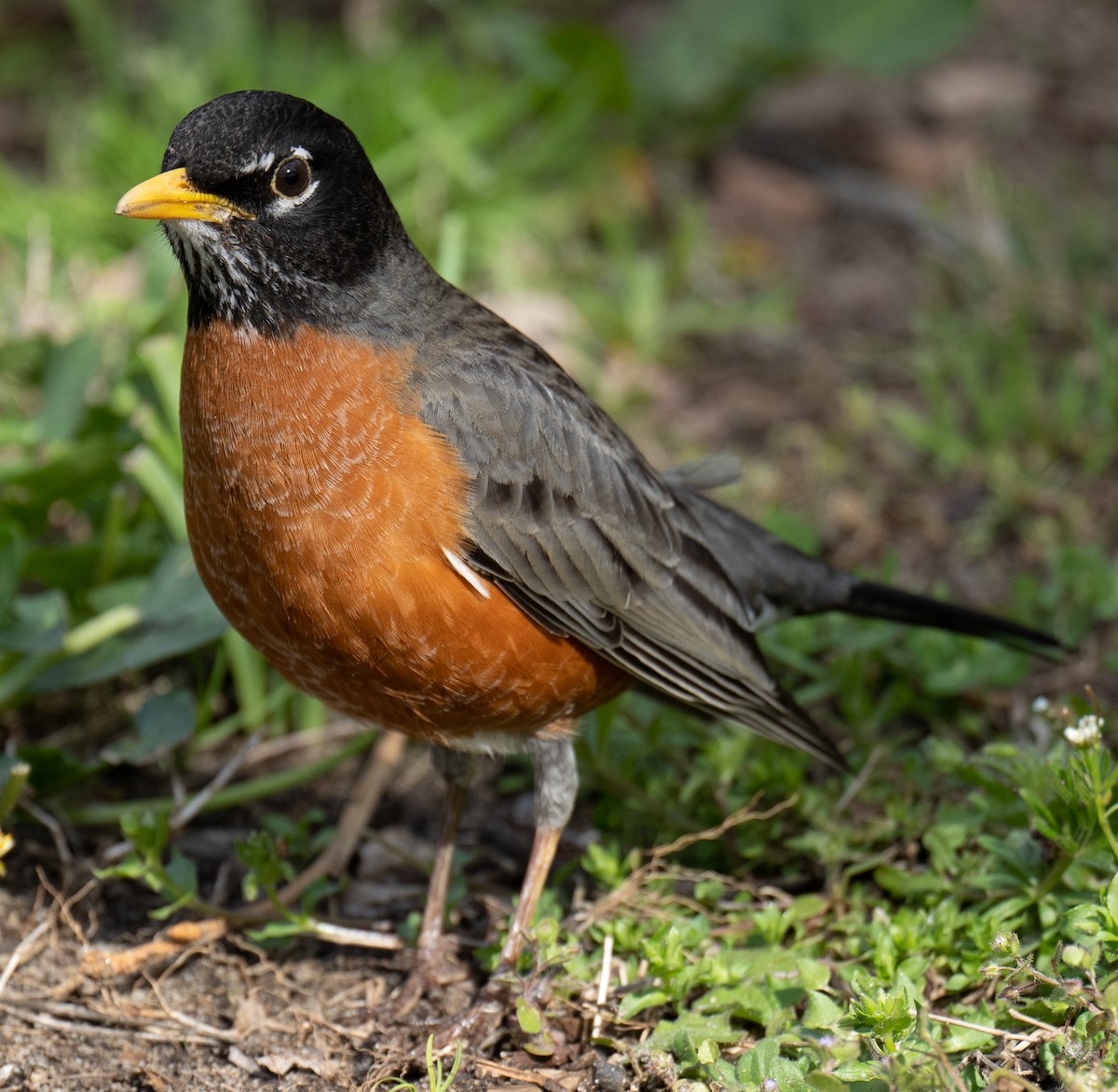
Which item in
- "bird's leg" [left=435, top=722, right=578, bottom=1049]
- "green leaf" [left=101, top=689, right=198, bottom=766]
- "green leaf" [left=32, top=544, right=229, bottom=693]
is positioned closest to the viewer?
"bird's leg" [left=435, top=722, right=578, bottom=1049]

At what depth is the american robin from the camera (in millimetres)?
3361

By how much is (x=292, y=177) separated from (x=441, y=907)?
6.55 ft

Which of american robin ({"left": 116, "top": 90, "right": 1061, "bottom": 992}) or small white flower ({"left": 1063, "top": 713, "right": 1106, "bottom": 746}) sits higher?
american robin ({"left": 116, "top": 90, "right": 1061, "bottom": 992})

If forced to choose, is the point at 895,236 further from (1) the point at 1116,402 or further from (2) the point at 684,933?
(2) the point at 684,933

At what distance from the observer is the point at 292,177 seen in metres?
3.43

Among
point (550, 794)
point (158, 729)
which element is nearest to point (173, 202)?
point (158, 729)

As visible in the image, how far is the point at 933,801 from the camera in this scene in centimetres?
414

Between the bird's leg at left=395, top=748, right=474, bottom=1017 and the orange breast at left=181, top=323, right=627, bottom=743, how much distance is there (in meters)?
0.59

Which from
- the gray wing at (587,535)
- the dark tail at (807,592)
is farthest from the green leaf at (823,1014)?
the dark tail at (807,592)

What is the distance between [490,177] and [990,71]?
11.4ft

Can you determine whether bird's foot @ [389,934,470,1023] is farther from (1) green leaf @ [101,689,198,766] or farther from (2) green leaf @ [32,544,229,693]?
(2) green leaf @ [32,544,229,693]

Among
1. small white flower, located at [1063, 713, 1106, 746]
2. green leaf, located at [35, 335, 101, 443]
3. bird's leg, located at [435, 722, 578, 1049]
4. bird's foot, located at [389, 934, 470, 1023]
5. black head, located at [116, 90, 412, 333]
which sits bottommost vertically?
bird's foot, located at [389, 934, 470, 1023]

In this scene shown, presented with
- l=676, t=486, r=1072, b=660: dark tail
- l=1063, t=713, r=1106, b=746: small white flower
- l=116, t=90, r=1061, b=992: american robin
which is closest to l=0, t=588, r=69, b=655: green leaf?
l=116, t=90, r=1061, b=992: american robin

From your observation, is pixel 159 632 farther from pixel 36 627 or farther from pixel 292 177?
pixel 292 177
